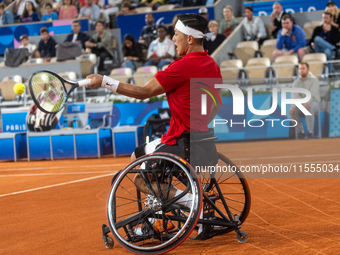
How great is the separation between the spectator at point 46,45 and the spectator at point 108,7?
7.87 ft

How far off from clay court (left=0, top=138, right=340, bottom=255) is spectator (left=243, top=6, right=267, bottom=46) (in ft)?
20.3

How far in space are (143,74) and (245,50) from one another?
3.27 metres

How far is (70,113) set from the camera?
11781mm

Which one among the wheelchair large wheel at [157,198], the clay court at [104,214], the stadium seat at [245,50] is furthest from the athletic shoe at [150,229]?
the stadium seat at [245,50]

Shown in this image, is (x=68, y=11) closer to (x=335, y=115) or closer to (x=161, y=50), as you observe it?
(x=161, y=50)

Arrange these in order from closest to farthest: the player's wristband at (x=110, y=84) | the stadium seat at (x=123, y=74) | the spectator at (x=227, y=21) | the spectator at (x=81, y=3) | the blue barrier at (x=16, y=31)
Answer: the player's wristband at (x=110, y=84), the stadium seat at (x=123, y=74), the spectator at (x=227, y=21), the blue barrier at (x=16, y=31), the spectator at (x=81, y=3)

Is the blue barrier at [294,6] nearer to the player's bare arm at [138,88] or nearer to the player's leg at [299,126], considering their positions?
the player's leg at [299,126]

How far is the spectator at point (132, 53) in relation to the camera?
13727 millimetres

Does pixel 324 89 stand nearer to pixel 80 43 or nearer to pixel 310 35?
pixel 310 35

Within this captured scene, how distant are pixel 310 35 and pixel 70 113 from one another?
24.9 feet

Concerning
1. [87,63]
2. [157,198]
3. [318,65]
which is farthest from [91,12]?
[157,198]

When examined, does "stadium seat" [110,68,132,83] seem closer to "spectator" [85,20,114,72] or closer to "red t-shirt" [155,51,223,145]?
"spectator" [85,20,114,72]

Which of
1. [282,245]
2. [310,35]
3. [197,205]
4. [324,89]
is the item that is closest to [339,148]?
[324,89]

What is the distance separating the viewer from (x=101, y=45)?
14.3 m
